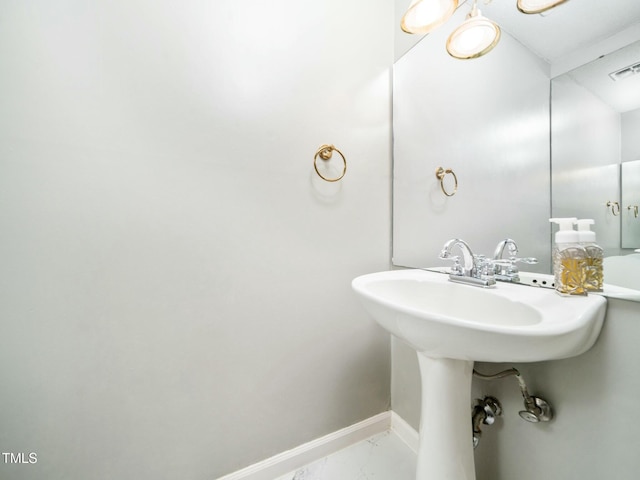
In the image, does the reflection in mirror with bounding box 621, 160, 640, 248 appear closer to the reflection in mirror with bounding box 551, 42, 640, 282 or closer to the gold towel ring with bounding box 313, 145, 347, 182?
the reflection in mirror with bounding box 551, 42, 640, 282

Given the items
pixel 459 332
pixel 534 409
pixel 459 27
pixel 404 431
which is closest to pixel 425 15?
pixel 459 27

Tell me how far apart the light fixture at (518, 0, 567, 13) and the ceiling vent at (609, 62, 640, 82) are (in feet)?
0.81

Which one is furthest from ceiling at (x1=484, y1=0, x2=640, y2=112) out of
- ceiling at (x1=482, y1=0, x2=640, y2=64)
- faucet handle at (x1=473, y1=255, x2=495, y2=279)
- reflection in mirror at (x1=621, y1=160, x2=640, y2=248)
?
faucet handle at (x1=473, y1=255, x2=495, y2=279)

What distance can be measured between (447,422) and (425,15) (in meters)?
1.28

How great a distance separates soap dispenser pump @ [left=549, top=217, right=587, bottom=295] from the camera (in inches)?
A: 22.2

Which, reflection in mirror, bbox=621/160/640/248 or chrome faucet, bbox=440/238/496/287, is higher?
reflection in mirror, bbox=621/160/640/248

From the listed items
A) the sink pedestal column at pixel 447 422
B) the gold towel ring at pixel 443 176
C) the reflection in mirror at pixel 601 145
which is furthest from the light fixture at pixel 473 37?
the sink pedestal column at pixel 447 422

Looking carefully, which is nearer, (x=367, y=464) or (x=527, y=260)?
(x=527, y=260)

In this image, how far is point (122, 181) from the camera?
74cm

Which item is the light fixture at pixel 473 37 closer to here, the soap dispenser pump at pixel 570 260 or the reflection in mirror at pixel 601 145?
the reflection in mirror at pixel 601 145

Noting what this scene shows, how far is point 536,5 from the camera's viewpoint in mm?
700

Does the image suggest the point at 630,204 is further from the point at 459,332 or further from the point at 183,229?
the point at 183,229

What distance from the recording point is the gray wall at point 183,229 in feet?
2.20

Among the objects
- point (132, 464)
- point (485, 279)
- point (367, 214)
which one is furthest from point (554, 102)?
point (132, 464)
